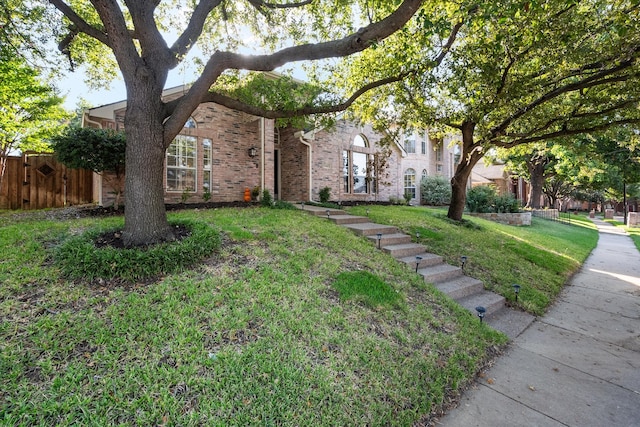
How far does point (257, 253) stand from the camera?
4.78 metres

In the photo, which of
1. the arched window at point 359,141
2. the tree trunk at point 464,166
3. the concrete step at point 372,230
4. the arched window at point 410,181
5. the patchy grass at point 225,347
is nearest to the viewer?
the patchy grass at point 225,347

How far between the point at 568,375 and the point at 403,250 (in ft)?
11.0

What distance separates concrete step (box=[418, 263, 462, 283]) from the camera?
18.1 feet

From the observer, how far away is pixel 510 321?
15.9 ft

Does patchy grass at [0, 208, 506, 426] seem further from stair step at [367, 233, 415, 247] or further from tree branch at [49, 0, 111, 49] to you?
tree branch at [49, 0, 111, 49]

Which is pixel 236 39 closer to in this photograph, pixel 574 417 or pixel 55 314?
pixel 55 314

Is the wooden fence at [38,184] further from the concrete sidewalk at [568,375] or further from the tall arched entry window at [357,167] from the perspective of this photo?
the concrete sidewalk at [568,375]

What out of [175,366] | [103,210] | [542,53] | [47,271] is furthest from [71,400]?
[542,53]

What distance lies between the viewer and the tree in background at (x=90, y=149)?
7027mm

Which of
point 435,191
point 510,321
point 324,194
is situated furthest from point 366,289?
point 435,191

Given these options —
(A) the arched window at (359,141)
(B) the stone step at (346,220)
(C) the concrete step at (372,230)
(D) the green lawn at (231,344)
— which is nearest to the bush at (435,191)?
(A) the arched window at (359,141)

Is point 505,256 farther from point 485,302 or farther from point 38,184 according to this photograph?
point 38,184

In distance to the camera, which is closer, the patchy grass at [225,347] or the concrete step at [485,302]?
the patchy grass at [225,347]

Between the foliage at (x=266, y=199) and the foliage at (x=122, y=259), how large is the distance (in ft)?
18.8
